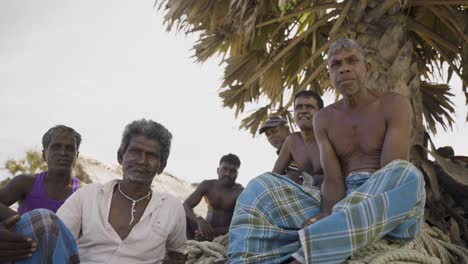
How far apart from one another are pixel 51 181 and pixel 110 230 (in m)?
1.33

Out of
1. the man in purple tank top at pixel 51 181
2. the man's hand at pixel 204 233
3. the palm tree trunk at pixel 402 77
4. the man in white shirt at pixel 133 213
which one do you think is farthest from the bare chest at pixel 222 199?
the man in white shirt at pixel 133 213

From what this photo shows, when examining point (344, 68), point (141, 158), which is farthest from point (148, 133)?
point (344, 68)

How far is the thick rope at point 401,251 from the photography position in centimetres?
229

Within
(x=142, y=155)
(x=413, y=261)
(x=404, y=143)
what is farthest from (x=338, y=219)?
(x=142, y=155)

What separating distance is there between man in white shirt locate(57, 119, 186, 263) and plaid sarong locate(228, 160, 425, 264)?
34 cm

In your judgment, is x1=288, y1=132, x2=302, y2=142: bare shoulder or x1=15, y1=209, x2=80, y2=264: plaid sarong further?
x1=288, y1=132, x2=302, y2=142: bare shoulder

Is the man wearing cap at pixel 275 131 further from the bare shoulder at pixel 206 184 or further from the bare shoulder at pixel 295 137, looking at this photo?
the bare shoulder at pixel 206 184

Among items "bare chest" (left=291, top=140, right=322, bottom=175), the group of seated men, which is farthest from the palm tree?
the group of seated men

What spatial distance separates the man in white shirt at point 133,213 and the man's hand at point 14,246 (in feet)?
0.87

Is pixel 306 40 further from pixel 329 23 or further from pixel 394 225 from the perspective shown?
pixel 394 225

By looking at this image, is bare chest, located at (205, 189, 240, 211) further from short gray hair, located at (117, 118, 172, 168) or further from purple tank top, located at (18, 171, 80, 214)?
short gray hair, located at (117, 118, 172, 168)

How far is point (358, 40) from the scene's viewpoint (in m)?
4.53

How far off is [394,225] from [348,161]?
61 centimetres

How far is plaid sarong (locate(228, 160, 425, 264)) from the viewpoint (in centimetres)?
220
